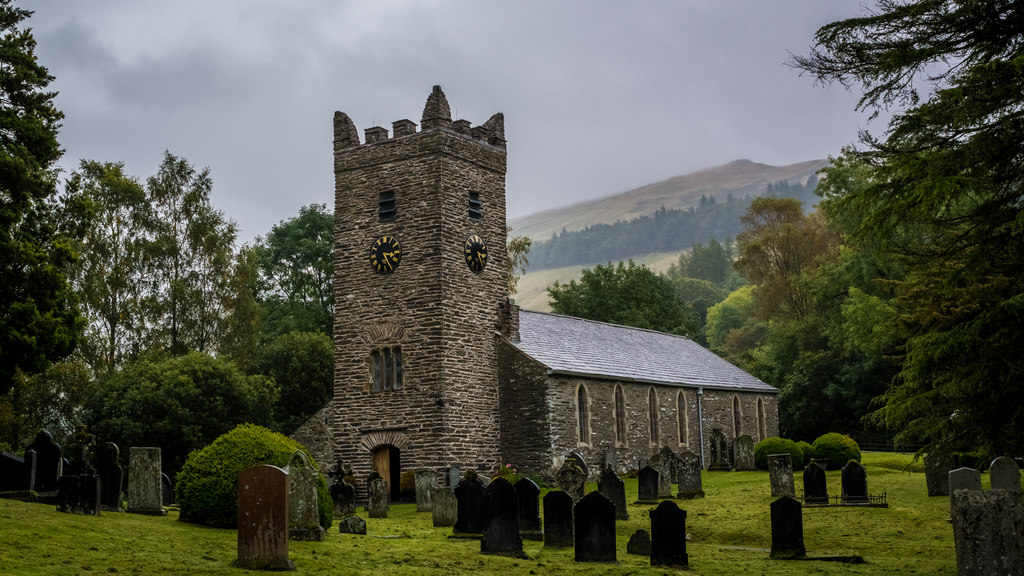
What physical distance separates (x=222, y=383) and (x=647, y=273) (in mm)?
35432

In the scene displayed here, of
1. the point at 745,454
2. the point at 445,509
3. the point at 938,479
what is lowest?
the point at 445,509

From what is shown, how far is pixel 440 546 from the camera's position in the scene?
17.6 meters

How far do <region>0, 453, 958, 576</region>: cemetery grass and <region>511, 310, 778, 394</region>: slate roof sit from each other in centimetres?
1287

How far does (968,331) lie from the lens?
534 inches

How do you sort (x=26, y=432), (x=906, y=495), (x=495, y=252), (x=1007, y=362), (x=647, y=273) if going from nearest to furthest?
1. (x=1007, y=362)
2. (x=906, y=495)
3. (x=495, y=252)
4. (x=26, y=432)
5. (x=647, y=273)

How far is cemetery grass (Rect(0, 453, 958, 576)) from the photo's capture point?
503 inches

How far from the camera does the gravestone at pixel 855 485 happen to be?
981 inches

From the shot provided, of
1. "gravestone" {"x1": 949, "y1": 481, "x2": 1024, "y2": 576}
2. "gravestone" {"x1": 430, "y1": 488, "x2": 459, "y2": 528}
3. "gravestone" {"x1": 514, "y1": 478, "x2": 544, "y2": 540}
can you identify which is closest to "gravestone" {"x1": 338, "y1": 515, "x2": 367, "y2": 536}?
"gravestone" {"x1": 514, "y1": 478, "x2": 544, "y2": 540}

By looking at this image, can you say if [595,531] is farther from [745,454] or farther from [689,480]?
[745,454]

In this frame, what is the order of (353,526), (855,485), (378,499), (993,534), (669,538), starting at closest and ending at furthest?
(993,534), (669,538), (353,526), (855,485), (378,499)

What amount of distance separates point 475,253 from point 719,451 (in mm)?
13815

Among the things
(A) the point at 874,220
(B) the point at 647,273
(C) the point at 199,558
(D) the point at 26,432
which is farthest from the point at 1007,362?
(B) the point at 647,273

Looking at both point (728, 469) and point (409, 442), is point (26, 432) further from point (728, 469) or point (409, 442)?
point (728, 469)

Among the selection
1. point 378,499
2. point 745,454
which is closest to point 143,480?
point 378,499
